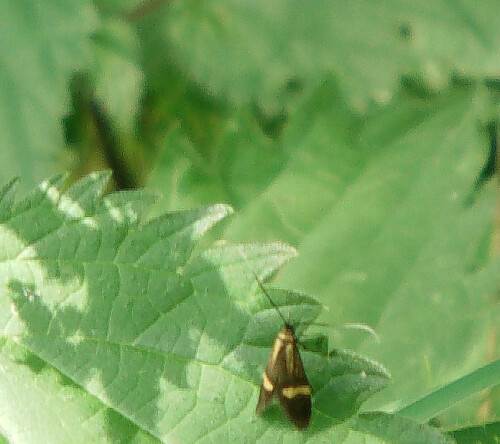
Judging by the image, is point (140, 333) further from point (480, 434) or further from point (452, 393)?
point (480, 434)

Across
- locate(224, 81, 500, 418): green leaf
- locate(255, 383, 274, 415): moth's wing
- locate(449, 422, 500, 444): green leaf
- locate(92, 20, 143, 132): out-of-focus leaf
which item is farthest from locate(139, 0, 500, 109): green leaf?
locate(255, 383, 274, 415): moth's wing

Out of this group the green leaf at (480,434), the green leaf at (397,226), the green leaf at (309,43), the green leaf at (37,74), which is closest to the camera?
the green leaf at (480,434)

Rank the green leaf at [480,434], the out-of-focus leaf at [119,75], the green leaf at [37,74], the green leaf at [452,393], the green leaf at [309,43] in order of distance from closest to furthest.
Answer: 1. the green leaf at [452,393]
2. the green leaf at [480,434]
3. the green leaf at [37,74]
4. the out-of-focus leaf at [119,75]
5. the green leaf at [309,43]

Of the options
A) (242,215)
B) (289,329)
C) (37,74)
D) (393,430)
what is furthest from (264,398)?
(37,74)

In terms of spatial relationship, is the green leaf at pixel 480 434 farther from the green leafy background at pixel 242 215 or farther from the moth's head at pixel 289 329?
the moth's head at pixel 289 329

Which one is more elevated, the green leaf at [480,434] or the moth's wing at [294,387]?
the moth's wing at [294,387]

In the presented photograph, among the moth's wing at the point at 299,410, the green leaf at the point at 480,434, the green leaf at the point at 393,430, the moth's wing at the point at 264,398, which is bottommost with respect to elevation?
the green leaf at the point at 480,434

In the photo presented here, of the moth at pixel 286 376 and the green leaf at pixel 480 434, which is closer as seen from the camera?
the moth at pixel 286 376

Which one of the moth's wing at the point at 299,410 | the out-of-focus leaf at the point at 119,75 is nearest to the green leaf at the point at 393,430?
the moth's wing at the point at 299,410

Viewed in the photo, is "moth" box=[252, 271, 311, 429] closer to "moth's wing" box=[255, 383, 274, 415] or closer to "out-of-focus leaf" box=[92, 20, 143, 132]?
"moth's wing" box=[255, 383, 274, 415]
